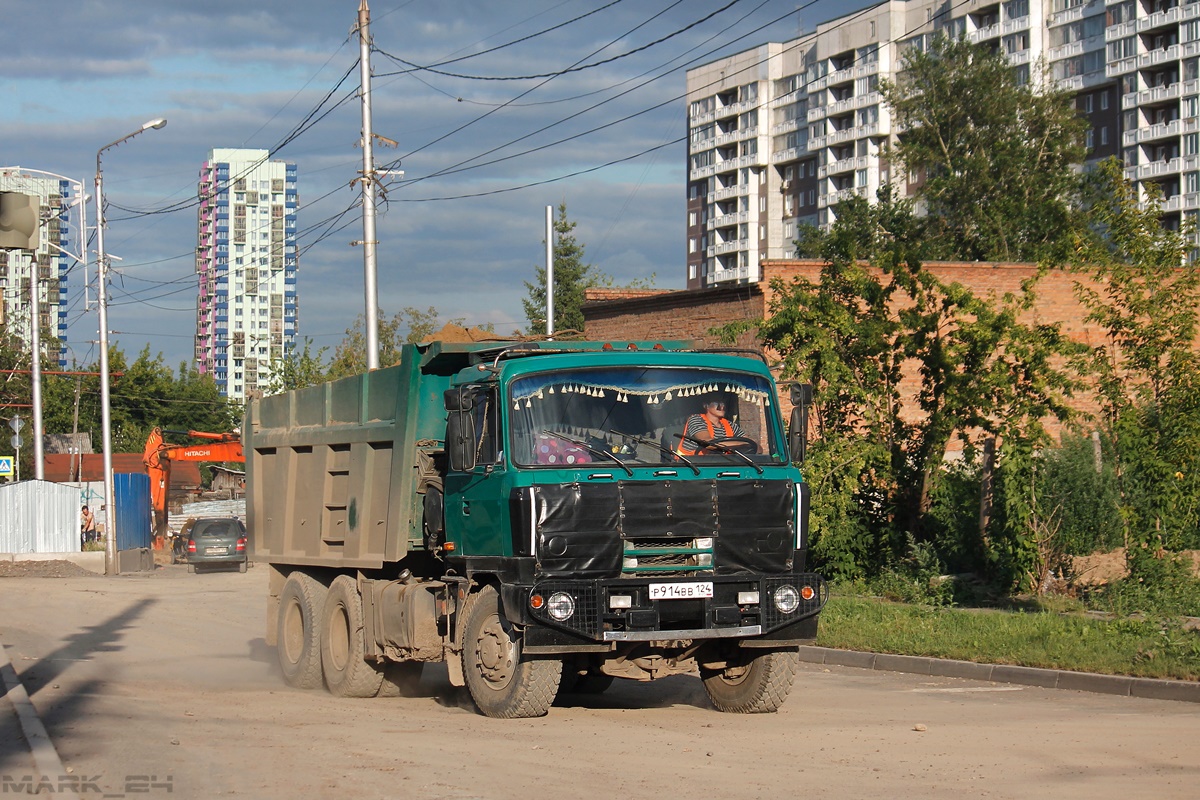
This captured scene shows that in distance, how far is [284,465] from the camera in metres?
14.6

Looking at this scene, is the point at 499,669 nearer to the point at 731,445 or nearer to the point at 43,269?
the point at 731,445

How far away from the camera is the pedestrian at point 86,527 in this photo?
46781 mm

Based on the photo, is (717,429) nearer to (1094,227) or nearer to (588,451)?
(588,451)

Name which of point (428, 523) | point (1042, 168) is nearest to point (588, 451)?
point (428, 523)

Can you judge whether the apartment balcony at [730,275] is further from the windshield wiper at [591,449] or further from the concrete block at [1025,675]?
the windshield wiper at [591,449]

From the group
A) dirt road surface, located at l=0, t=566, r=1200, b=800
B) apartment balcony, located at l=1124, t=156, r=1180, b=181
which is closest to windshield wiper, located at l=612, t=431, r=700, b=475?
dirt road surface, located at l=0, t=566, r=1200, b=800

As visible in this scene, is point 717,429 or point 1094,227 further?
point 1094,227

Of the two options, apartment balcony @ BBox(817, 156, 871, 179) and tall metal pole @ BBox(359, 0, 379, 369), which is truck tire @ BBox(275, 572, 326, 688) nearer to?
tall metal pole @ BBox(359, 0, 379, 369)

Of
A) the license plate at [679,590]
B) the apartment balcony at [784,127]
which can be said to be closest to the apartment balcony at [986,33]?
the apartment balcony at [784,127]

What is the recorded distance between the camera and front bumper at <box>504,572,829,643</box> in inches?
365

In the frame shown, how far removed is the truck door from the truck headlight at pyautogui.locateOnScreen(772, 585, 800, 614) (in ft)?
6.45

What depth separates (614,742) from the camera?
29.6 feet

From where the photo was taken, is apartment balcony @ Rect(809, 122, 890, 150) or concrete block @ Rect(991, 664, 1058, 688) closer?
concrete block @ Rect(991, 664, 1058, 688)

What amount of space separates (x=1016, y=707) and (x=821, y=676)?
310cm
